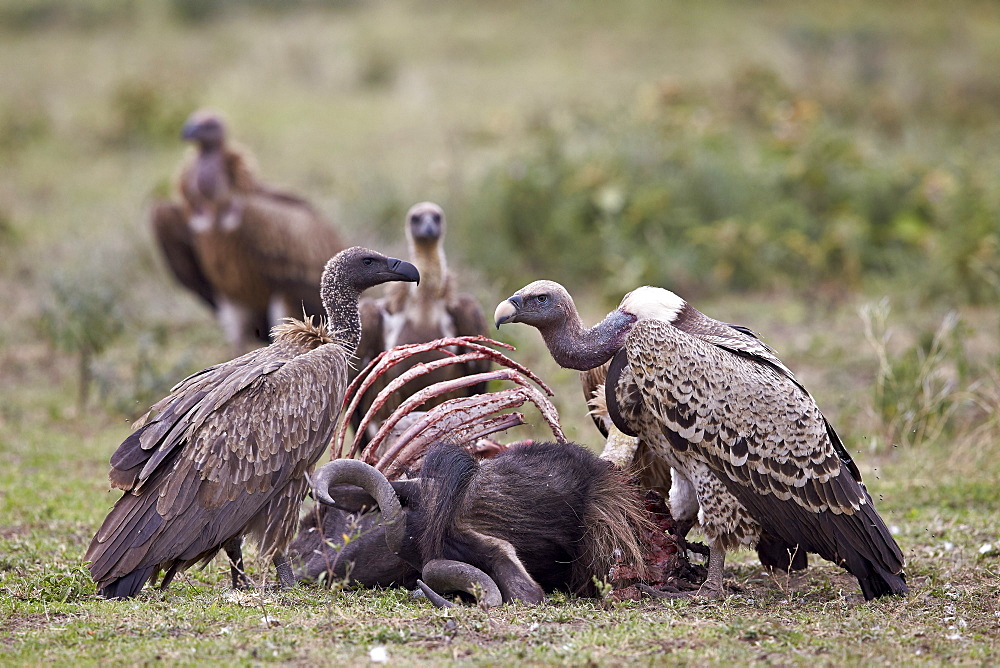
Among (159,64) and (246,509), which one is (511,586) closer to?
(246,509)

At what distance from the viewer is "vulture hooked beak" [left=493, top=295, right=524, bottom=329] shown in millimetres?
5602

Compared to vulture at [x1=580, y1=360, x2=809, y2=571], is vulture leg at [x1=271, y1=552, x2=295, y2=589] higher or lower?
lower

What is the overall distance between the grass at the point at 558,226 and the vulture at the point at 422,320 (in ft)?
4.84

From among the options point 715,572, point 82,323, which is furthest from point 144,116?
point 715,572

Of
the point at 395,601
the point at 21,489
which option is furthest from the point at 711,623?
the point at 21,489

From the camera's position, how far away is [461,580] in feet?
16.4

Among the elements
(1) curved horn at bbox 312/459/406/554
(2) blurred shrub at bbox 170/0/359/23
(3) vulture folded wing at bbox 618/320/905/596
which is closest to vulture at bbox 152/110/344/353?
(1) curved horn at bbox 312/459/406/554

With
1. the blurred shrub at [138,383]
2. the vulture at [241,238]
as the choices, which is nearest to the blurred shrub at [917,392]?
A: the vulture at [241,238]

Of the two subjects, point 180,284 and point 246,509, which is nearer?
point 246,509

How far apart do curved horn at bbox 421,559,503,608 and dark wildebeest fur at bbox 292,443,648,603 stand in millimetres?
121

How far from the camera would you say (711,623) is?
4605mm

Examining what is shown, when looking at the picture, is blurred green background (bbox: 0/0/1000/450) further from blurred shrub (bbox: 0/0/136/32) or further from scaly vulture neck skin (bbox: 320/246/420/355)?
scaly vulture neck skin (bbox: 320/246/420/355)

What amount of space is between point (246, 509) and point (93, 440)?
3759 millimetres

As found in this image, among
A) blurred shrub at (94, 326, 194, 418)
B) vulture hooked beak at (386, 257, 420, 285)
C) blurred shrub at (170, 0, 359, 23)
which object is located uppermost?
blurred shrub at (170, 0, 359, 23)
